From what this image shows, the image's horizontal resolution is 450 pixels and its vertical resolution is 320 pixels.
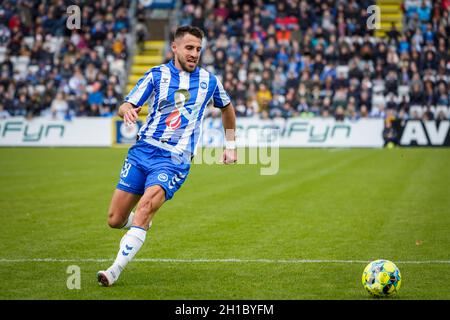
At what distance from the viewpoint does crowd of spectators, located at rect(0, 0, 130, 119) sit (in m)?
30.7

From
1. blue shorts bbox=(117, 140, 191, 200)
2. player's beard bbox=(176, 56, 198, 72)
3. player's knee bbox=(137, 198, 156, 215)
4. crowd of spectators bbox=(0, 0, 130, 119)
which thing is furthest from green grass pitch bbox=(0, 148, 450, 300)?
crowd of spectators bbox=(0, 0, 130, 119)

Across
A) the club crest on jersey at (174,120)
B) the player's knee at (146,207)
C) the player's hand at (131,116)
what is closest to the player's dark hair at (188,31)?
the club crest on jersey at (174,120)

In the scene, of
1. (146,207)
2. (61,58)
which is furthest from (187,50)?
(61,58)

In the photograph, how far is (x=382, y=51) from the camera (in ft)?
104

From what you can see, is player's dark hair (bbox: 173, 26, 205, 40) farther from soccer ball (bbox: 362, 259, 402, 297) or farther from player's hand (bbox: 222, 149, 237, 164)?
soccer ball (bbox: 362, 259, 402, 297)

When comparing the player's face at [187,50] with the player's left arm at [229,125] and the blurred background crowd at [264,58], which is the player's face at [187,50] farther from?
the blurred background crowd at [264,58]

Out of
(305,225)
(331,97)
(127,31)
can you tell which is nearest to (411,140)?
(331,97)

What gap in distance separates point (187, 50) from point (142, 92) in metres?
0.61

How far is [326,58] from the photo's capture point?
105ft

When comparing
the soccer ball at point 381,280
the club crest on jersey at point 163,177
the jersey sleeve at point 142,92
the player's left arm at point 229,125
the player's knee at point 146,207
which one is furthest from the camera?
the player's left arm at point 229,125

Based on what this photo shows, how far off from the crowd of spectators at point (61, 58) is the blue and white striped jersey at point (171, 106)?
23136mm

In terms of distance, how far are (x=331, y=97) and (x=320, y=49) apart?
2.75 m

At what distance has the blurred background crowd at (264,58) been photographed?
29875 millimetres
